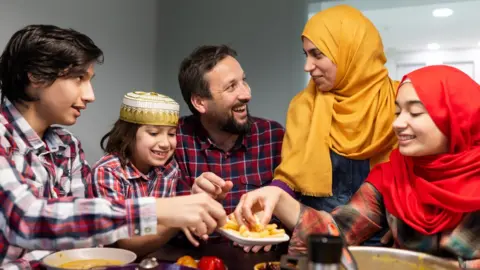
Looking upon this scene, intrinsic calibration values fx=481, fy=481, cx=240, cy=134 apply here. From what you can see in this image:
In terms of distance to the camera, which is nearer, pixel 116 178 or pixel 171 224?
pixel 171 224

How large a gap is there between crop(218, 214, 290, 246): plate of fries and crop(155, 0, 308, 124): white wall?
167 cm

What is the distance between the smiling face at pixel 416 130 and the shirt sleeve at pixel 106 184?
32.4 inches

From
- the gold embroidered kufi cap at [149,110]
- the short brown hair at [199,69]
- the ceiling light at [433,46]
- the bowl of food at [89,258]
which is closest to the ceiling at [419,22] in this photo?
the ceiling light at [433,46]

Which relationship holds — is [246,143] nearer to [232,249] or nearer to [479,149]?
[232,249]

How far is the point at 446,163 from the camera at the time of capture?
3.91ft

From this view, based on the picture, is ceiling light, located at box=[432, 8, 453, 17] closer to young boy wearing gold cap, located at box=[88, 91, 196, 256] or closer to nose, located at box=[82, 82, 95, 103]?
young boy wearing gold cap, located at box=[88, 91, 196, 256]

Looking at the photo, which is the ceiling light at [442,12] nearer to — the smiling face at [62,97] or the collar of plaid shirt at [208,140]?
the collar of plaid shirt at [208,140]

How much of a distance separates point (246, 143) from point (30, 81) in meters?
0.88

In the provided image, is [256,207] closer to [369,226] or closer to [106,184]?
[369,226]

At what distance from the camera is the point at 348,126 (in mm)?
1607

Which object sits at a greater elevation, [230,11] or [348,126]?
[230,11]

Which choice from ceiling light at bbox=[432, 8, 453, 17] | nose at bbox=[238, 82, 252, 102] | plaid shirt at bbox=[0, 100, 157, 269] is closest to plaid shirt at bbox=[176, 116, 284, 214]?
nose at bbox=[238, 82, 252, 102]

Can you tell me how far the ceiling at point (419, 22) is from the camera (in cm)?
→ 289

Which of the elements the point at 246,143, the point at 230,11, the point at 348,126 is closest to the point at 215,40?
the point at 230,11
